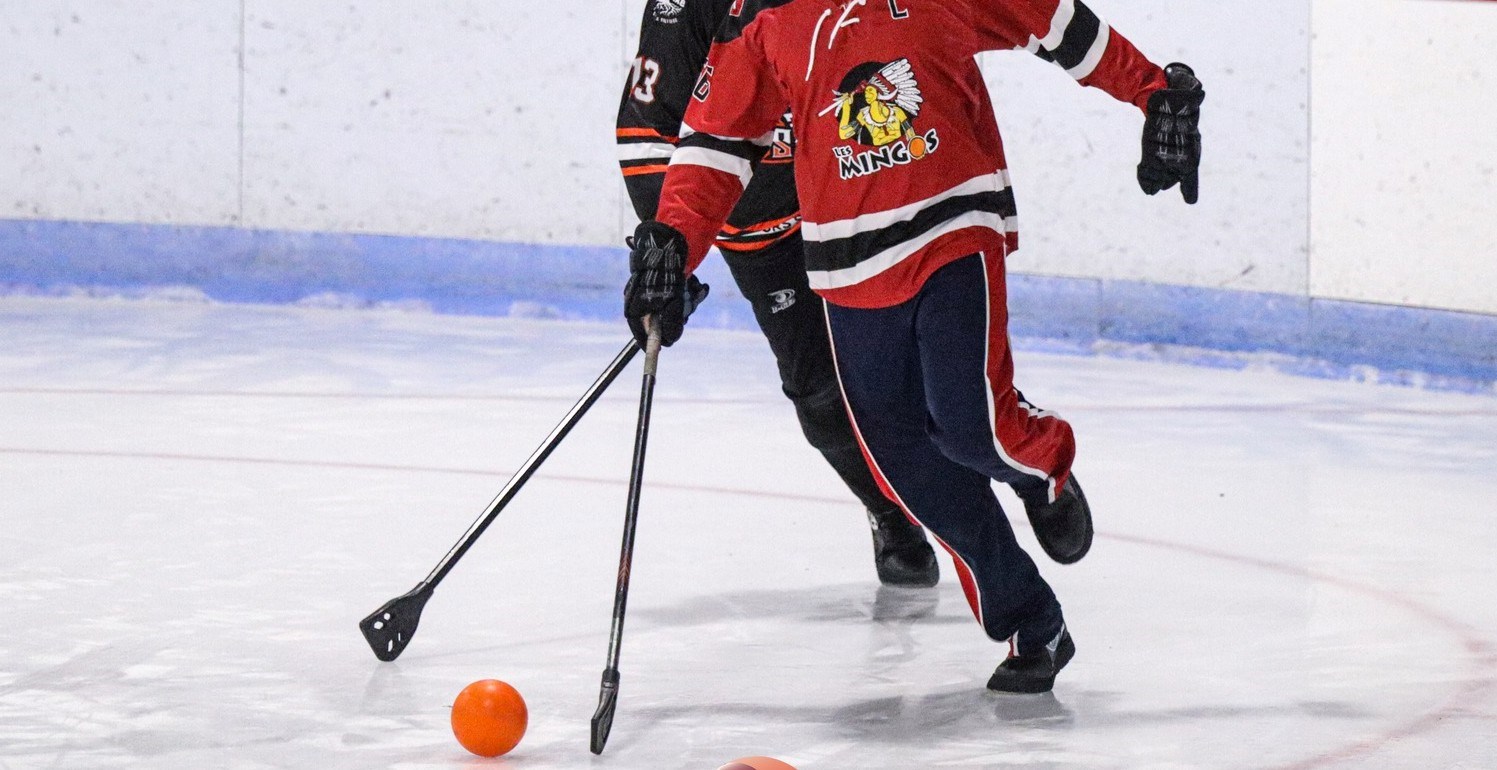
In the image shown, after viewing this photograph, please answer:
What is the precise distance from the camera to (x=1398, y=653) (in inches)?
118

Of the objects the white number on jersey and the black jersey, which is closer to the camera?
the black jersey

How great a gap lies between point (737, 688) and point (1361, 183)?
359 centimetres

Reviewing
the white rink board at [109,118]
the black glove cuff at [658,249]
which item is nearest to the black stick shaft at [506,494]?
the black glove cuff at [658,249]

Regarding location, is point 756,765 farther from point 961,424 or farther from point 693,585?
point 693,585

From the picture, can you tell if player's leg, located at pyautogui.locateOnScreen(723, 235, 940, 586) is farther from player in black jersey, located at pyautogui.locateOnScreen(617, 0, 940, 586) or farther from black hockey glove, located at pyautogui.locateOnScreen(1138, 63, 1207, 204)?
black hockey glove, located at pyautogui.locateOnScreen(1138, 63, 1207, 204)

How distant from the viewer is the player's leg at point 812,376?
3.39 metres

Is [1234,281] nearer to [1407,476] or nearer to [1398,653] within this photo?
[1407,476]

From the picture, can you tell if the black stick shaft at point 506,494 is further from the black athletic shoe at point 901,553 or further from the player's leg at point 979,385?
the black athletic shoe at point 901,553

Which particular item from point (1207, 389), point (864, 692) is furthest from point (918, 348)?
point (1207, 389)

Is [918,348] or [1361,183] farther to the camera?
[1361,183]

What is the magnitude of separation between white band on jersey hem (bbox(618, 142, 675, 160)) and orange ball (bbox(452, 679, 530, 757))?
133 centimetres

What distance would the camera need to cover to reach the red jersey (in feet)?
8.84

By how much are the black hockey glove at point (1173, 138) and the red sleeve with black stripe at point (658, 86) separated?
926 mm

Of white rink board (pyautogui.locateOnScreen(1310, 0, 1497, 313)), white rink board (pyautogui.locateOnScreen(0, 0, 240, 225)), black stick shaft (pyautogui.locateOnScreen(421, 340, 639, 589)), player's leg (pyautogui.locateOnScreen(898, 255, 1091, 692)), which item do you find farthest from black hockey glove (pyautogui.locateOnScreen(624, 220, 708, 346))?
white rink board (pyautogui.locateOnScreen(0, 0, 240, 225))
